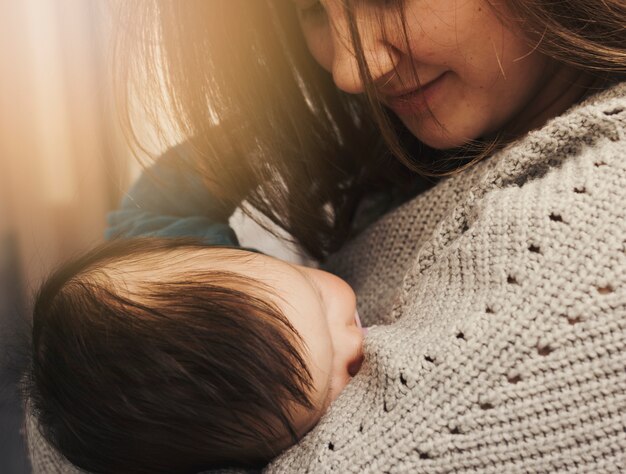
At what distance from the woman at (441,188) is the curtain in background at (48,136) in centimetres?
62

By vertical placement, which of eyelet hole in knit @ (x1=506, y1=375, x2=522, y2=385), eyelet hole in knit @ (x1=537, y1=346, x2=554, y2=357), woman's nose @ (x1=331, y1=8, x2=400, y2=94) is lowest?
eyelet hole in knit @ (x1=506, y1=375, x2=522, y2=385)

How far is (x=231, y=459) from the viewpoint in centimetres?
67

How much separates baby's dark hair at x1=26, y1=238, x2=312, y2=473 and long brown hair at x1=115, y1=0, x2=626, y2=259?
0.28m

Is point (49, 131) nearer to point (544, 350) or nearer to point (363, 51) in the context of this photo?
point (363, 51)

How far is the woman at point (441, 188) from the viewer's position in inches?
21.1

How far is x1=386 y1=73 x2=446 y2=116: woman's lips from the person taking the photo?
2.60 ft

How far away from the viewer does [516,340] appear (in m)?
0.55

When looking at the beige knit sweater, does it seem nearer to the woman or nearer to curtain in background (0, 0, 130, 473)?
the woman

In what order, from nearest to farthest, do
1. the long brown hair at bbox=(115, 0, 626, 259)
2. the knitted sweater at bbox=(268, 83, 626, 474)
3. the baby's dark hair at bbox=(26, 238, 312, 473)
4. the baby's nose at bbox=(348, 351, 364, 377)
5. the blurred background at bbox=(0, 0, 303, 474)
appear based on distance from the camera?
1. the knitted sweater at bbox=(268, 83, 626, 474)
2. the baby's dark hair at bbox=(26, 238, 312, 473)
3. the baby's nose at bbox=(348, 351, 364, 377)
4. the long brown hair at bbox=(115, 0, 626, 259)
5. the blurred background at bbox=(0, 0, 303, 474)

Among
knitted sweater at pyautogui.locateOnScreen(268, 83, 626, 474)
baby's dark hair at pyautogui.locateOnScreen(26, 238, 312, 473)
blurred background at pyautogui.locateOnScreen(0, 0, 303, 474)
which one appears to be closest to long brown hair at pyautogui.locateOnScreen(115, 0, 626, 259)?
knitted sweater at pyautogui.locateOnScreen(268, 83, 626, 474)

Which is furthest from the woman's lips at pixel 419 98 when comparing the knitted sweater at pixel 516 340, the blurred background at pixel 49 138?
the blurred background at pixel 49 138

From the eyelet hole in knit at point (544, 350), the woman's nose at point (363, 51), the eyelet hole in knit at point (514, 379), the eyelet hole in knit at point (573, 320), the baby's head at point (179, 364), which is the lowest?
the eyelet hole in knit at point (514, 379)

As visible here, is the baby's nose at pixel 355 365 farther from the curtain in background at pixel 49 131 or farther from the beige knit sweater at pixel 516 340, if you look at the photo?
the curtain in background at pixel 49 131

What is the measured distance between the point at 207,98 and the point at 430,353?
50 centimetres
